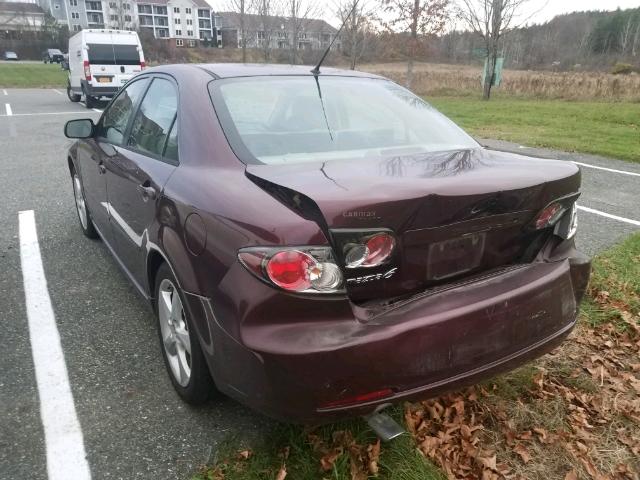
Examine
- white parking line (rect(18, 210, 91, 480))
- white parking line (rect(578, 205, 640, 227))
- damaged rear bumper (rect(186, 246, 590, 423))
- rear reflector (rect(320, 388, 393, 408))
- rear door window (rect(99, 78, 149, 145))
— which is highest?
rear door window (rect(99, 78, 149, 145))

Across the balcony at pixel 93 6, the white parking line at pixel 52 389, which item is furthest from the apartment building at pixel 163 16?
the white parking line at pixel 52 389

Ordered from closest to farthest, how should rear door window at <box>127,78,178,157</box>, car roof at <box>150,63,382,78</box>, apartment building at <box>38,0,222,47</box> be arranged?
rear door window at <box>127,78,178,157</box>, car roof at <box>150,63,382,78</box>, apartment building at <box>38,0,222,47</box>

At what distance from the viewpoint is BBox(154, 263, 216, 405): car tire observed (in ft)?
7.10

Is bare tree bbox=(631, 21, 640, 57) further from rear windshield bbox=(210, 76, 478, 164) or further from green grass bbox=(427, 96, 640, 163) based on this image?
rear windshield bbox=(210, 76, 478, 164)

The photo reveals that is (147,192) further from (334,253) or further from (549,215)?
(549,215)

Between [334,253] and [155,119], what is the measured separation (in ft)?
5.40

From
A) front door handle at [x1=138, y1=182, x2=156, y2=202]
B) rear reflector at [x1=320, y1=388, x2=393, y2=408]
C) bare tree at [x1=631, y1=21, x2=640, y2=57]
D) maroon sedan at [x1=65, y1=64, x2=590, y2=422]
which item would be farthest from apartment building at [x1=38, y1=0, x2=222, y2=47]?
rear reflector at [x1=320, y1=388, x2=393, y2=408]

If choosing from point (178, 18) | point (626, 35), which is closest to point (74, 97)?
point (626, 35)

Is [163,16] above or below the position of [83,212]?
above

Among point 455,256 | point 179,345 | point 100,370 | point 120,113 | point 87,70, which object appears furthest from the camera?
point 87,70

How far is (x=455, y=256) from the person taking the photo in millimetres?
1896

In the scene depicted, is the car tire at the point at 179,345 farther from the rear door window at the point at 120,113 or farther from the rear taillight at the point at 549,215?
the rear taillight at the point at 549,215

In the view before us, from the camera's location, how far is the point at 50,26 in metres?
68.1

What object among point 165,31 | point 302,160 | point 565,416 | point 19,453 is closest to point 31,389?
point 19,453
